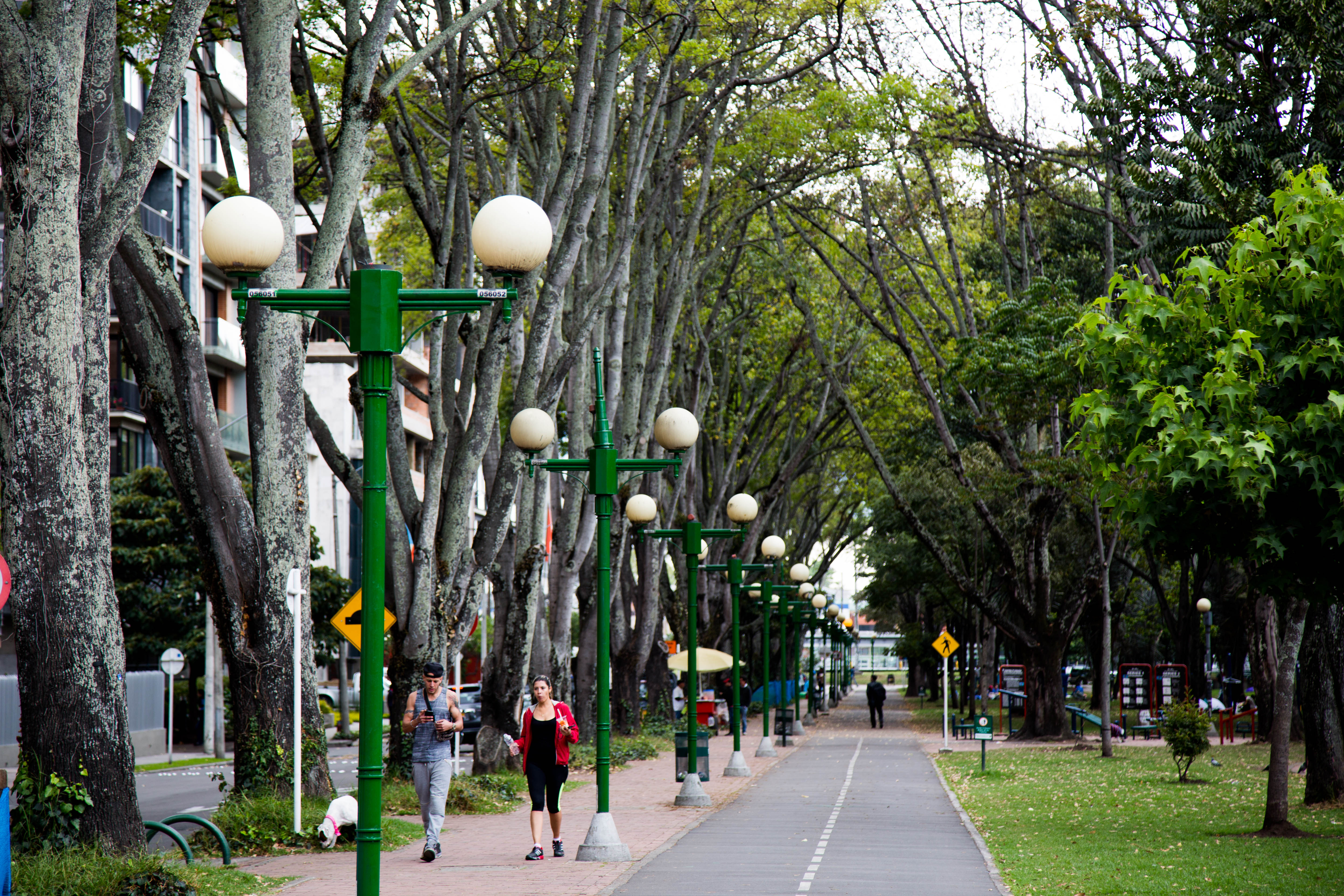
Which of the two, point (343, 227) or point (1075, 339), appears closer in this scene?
point (343, 227)

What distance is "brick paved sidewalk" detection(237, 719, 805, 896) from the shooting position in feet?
34.0

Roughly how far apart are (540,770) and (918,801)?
838 centimetres

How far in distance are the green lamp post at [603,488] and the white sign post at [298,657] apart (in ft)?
8.14

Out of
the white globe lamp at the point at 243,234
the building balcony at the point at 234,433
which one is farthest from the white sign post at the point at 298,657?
the building balcony at the point at 234,433

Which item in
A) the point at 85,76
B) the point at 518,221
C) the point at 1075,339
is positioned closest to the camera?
the point at 518,221

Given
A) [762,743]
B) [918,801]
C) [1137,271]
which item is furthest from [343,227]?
[762,743]

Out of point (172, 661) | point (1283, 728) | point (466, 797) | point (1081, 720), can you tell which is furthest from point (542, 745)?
point (1081, 720)

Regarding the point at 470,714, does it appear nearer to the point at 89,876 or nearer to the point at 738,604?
the point at 738,604

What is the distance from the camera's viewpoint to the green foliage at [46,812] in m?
9.07

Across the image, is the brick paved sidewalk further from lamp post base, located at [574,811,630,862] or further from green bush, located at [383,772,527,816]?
green bush, located at [383,772,527,816]

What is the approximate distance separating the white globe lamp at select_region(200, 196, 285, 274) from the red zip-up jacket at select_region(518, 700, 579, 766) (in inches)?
240

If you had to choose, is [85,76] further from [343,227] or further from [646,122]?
[646,122]

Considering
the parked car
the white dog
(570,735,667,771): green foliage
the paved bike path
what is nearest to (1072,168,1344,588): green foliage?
the paved bike path

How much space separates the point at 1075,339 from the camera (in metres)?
23.1
